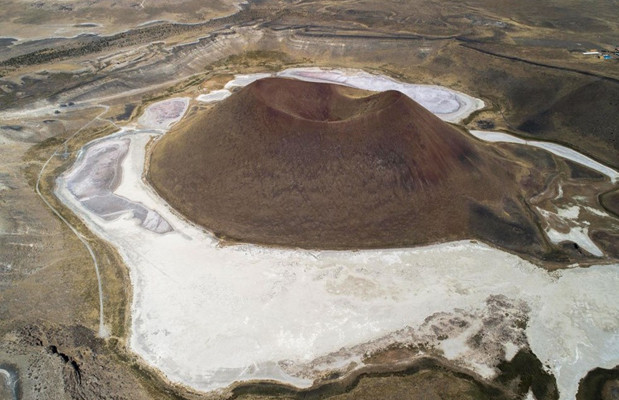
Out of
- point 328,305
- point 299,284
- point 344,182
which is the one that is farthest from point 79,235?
point 344,182

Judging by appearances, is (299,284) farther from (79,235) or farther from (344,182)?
(79,235)

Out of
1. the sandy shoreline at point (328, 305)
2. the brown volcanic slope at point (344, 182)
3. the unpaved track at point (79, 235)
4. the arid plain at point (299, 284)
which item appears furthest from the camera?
the brown volcanic slope at point (344, 182)

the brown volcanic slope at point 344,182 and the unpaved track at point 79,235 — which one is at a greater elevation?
the brown volcanic slope at point 344,182

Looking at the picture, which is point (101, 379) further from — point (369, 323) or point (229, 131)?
point (229, 131)

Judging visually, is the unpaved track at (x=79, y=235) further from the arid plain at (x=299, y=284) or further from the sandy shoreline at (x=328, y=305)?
the sandy shoreline at (x=328, y=305)

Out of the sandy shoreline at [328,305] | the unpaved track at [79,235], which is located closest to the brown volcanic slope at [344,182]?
the sandy shoreline at [328,305]
